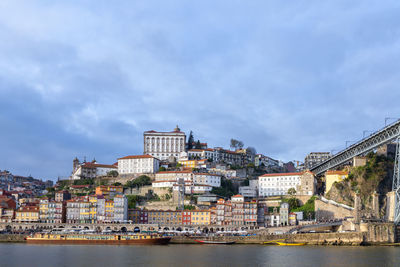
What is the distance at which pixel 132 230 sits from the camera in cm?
7188

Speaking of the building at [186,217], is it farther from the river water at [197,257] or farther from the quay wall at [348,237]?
the river water at [197,257]

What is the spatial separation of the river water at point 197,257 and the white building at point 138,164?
133 ft

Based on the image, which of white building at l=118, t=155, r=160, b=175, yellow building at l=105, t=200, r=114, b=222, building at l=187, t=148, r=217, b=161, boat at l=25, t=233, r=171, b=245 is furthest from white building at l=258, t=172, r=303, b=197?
boat at l=25, t=233, r=171, b=245

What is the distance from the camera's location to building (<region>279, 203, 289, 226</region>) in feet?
230

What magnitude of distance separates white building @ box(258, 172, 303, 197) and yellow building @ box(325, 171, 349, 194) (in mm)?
7557

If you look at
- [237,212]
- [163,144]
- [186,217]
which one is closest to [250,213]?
[237,212]

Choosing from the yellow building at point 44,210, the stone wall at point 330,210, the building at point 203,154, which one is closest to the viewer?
the stone wall at point 330,210

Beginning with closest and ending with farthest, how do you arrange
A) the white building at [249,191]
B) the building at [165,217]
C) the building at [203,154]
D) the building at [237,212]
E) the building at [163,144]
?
the building at [237,212] < the building at [165,217] < the white building at [249,191] < the building at [203,154] < the building at [163,144]

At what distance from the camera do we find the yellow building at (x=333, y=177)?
73.4m

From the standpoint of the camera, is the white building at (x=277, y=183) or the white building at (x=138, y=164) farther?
the white building at (x=138, y=164)

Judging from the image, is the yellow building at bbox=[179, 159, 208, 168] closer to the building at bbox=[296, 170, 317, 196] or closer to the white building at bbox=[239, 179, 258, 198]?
the white building at bbox=[239, 179, 258, 198]

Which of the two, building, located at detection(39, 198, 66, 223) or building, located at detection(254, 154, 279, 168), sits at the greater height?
building, located at detection(254, 154, 279, 168)

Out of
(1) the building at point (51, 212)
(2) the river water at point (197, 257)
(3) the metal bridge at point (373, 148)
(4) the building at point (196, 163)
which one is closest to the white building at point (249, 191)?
(3) the metal bridge at point (373, 148)

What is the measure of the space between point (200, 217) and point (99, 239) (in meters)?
16.4
